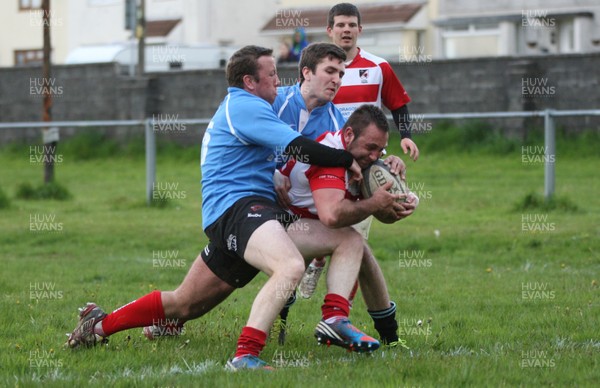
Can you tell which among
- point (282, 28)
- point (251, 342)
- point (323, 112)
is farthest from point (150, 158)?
point (282, 28)

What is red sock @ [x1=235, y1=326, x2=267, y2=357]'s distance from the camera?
6.27 m

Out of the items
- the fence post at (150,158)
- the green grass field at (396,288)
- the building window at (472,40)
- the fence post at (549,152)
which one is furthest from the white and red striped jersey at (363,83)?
the building window at (472,40)

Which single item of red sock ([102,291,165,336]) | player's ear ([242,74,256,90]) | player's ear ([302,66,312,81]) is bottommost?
red sock ([102,291,165,336])

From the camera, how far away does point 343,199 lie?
6469 millimetres

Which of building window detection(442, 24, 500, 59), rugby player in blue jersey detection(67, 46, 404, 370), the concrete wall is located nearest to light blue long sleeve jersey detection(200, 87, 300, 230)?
rugby player in blue jersey detection(67, 46, 404, 370)

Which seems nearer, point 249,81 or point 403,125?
point 249,81

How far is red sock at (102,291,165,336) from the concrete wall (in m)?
15.9

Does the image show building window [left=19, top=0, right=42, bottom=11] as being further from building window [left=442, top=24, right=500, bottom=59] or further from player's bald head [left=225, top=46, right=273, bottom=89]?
player's bald head [left=225, top=46, right=273, bottom=89]

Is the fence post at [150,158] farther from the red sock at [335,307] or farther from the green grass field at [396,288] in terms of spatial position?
the red sock at [335,307]

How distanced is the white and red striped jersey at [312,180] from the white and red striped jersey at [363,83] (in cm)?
192

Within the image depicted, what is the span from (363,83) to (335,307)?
2.79m

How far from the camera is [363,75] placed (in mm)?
8828

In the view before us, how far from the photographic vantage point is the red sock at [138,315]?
716cm

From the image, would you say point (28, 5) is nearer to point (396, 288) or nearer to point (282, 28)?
point (282, 28)
